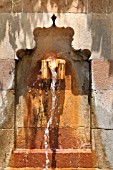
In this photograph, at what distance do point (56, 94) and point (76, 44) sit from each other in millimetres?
762

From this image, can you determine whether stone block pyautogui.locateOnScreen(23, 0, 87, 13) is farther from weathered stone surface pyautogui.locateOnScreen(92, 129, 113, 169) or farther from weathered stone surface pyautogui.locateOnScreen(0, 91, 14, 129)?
weathered stone surface pyautogui.locateOnScreen(92, 129, 113, 169)

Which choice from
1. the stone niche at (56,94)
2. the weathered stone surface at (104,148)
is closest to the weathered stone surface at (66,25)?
the stone niche at (56,94)

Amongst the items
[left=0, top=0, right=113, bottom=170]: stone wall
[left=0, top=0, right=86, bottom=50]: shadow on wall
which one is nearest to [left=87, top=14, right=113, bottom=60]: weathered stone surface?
[left=0, top=0, right=113, bottom=170]: stone wall

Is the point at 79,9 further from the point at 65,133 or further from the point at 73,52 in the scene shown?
the point at 65,133

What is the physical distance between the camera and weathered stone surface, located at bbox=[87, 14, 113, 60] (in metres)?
6.31

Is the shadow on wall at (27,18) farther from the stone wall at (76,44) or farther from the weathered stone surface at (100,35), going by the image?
the weathered stone surface at (100,35)

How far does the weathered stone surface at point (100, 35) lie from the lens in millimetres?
6309

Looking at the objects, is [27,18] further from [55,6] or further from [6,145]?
[6,145]

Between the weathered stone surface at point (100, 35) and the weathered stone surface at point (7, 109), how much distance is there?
4.17 feet

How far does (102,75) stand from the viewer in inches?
247

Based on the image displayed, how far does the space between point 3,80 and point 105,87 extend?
4.59 ft

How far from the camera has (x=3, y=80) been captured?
6.27 metres

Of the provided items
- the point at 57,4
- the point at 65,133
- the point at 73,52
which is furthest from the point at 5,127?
the point at 57,4

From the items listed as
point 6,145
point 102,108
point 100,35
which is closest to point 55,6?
point 100,35
